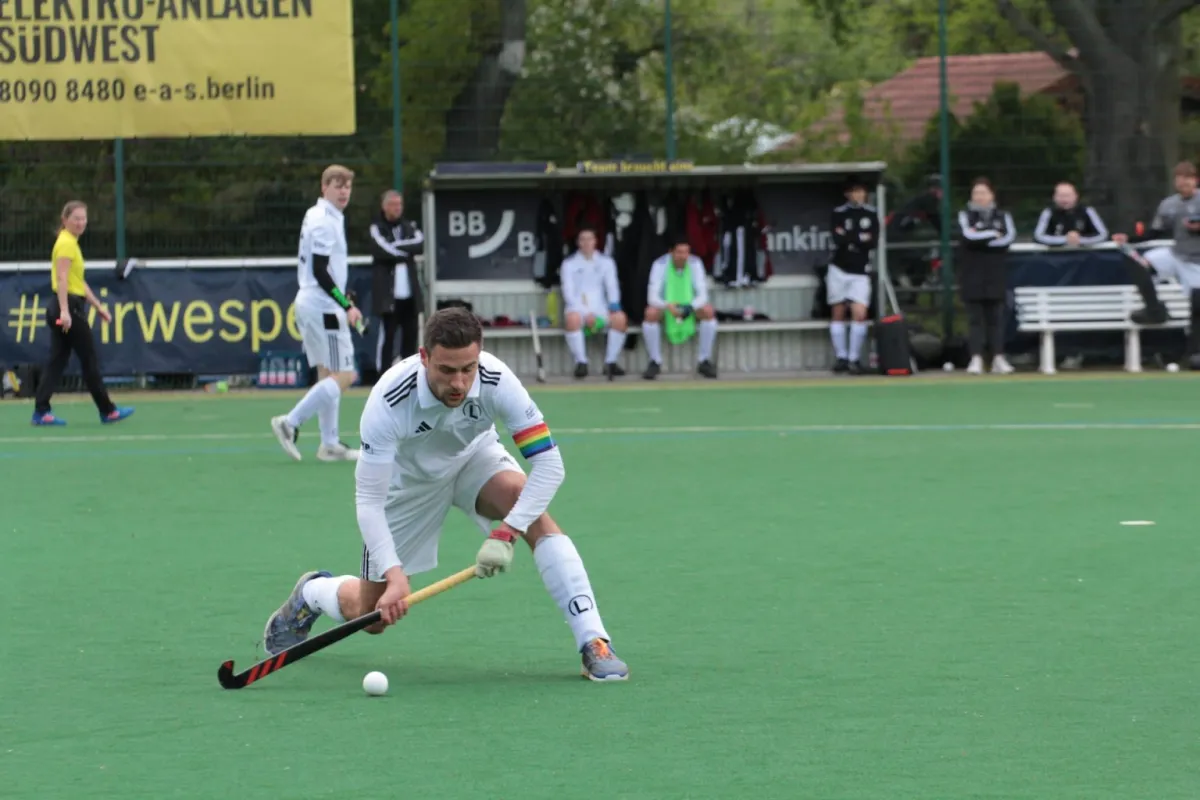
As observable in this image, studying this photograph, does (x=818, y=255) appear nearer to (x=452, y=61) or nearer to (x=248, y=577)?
(x=452, y=61)

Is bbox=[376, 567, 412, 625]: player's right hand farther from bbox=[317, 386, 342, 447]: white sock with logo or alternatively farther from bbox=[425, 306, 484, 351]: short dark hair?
bbox=[317, 386, 342, 447]: white sock with logo

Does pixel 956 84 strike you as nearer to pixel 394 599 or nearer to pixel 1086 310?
pixel 1086 310

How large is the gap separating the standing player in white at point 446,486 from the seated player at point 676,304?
14066 mm

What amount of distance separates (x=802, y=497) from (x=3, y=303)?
40.0ft

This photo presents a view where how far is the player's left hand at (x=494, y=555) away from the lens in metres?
6.36

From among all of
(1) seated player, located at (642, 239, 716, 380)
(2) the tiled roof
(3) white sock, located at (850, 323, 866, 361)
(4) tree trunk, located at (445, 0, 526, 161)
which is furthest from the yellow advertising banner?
(3) white sock, located at (850, 323, 866, 361)

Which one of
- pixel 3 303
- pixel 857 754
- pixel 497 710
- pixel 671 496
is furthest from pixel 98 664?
pixel 3 303

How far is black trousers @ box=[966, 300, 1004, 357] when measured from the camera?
20953mm

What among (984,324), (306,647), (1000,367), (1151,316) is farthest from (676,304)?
(306,647)

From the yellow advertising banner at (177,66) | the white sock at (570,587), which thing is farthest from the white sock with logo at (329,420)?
the yellow advertising banner at (177,66)

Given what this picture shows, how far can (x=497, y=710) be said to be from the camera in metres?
6.16

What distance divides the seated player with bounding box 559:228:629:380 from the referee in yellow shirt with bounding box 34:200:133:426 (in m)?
5.56

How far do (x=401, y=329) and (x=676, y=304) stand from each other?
2.91 meters

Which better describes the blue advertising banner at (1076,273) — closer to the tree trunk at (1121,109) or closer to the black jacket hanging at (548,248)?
the tree trunk at (1121,109)
